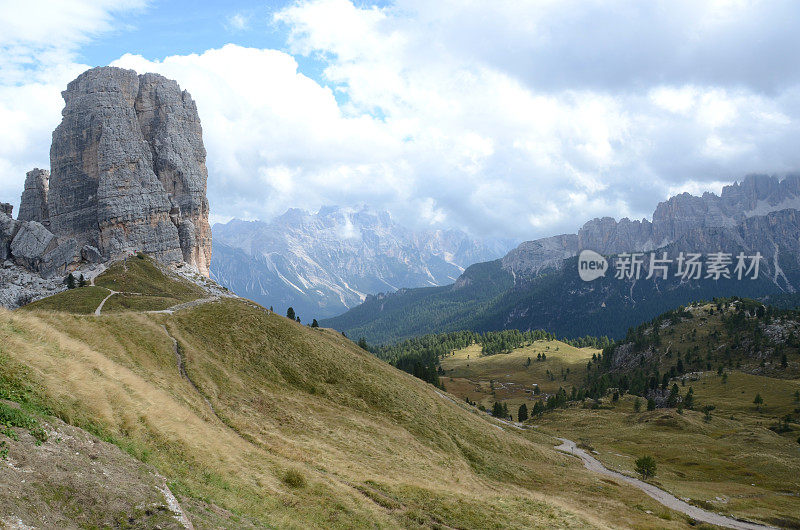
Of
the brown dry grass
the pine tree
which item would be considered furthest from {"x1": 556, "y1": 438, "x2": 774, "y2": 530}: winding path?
the pine tree

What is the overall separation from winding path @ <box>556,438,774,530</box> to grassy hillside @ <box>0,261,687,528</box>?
16.9 feet

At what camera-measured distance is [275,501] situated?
2998cm

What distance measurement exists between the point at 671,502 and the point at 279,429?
60391mm

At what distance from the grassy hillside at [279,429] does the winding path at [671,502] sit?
203 inches

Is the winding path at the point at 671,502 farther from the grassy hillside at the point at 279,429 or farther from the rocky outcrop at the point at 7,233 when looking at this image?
the rocky outcrop at the point at 7,233

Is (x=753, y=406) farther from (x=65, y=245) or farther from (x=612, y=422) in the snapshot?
(x=65, y=245)

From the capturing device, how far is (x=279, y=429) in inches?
1964

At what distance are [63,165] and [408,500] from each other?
230m

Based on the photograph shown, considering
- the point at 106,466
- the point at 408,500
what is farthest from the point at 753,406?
the point at 106,466

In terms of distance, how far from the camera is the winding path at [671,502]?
59094mm

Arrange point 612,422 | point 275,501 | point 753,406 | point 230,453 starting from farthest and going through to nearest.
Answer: point 753,406
point 612,422
point 230,453
point 275,501

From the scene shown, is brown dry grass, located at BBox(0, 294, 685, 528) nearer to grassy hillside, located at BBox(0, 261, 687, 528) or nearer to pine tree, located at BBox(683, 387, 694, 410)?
grassy hillside, located at BBox(0, 261, 687, 528)

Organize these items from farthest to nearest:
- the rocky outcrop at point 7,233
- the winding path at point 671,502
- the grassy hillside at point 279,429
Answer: the rocky outcrop at point 7,233 → the winding path at point 671,502 → the grassy hillside at point 279,429

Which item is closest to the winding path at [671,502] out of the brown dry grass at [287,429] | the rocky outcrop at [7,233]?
the brown dry grass at [287,429]
